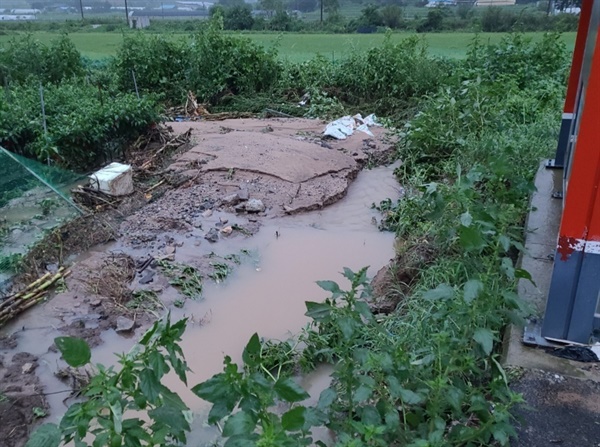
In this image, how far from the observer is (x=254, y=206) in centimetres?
620

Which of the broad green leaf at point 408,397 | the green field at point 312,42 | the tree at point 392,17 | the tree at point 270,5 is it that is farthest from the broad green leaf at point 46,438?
the tree at point 270,5

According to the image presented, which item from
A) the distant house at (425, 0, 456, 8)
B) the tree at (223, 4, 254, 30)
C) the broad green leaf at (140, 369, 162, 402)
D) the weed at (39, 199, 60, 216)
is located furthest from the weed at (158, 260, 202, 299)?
the distant house at (425, 0, 456, 8)

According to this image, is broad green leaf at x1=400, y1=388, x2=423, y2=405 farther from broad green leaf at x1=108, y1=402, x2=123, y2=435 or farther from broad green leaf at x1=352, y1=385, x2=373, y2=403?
broad green leaf at x1=108, y1=402, x2=123, y2=435

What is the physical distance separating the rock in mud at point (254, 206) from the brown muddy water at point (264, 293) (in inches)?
9.5

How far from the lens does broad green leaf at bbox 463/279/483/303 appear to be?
→ 2.34 metres

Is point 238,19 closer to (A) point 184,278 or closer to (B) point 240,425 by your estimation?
(A) point 184,278

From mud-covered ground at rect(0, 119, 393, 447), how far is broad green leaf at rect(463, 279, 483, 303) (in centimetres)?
258

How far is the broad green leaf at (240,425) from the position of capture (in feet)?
5.74

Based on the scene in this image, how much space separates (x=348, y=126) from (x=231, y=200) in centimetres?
350

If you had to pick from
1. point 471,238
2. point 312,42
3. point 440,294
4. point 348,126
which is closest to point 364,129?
point 348,126

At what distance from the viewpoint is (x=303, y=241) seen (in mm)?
5680

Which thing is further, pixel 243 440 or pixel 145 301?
pixel 145 301

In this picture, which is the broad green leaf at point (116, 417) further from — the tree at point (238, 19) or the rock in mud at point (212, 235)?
the tree at point (238, 19)

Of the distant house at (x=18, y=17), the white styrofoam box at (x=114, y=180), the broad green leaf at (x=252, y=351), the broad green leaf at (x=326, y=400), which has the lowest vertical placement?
the white styrofoam box at (x=114, y=180)
